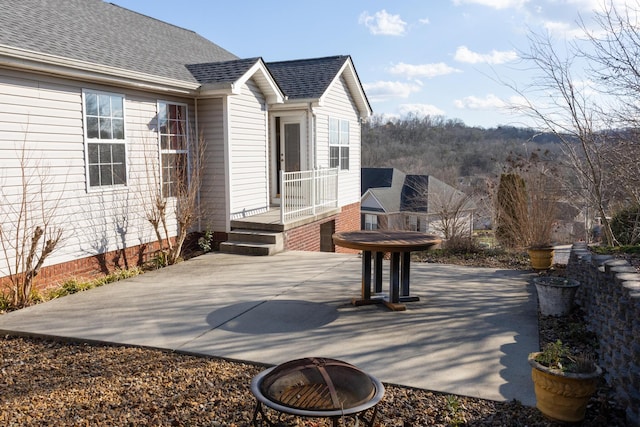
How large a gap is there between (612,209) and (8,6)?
12329 mm

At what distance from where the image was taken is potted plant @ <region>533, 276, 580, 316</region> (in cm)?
554

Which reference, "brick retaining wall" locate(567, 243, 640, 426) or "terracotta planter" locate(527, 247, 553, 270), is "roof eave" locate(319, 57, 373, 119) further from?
"brick retaining wall" locate(567, 243, 640, 426)

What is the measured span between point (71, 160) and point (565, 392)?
712 centimetres

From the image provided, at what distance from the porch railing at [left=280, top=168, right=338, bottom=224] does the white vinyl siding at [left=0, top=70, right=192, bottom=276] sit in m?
2.75

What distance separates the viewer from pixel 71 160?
7.54 m

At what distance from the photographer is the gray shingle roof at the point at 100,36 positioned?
730cm

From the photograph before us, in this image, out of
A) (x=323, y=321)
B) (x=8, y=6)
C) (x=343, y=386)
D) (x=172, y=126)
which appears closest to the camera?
(x=343, y=386)

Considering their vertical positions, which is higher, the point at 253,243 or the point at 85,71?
the point at 85,71

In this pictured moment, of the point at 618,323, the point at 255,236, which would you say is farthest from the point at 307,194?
the point at 618,323

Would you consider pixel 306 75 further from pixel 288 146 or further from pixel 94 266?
pixel 94 266

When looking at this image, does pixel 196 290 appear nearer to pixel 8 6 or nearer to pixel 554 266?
pixel 8 6

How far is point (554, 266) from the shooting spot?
8.68 m

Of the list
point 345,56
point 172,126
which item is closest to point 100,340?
point 172,126

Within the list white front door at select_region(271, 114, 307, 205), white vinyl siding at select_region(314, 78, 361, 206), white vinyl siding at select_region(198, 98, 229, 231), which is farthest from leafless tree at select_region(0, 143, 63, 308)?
white vinyl siding at select_region(314, 78, 361, 206)
